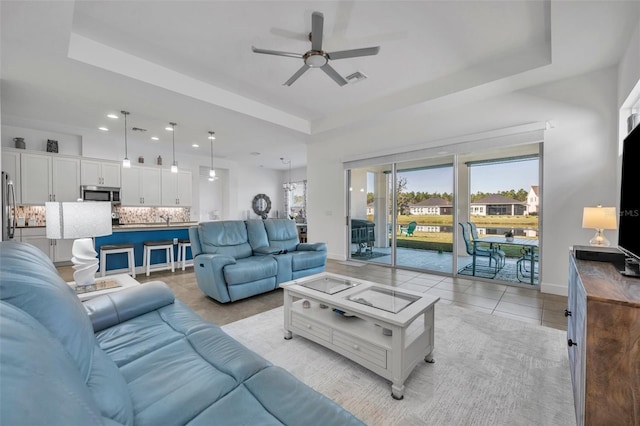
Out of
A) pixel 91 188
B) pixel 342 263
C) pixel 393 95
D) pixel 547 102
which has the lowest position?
pixel 342 263

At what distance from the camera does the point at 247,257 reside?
13.3 feet

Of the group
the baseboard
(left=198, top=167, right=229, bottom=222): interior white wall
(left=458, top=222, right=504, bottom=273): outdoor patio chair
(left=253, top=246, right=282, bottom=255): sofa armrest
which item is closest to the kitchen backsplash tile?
(left=198, top=167, right=229, bottom=222): interior white wall

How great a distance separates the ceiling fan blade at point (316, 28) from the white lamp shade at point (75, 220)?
2327 mm

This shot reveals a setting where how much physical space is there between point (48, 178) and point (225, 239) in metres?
4.68

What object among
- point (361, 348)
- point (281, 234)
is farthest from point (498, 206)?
point (361, 348)

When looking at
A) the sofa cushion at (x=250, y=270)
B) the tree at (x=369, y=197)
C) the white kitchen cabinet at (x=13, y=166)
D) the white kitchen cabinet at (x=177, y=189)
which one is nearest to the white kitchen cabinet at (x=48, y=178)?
the white kitchen cabinet at (x=13, y=166)

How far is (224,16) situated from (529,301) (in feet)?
15.9

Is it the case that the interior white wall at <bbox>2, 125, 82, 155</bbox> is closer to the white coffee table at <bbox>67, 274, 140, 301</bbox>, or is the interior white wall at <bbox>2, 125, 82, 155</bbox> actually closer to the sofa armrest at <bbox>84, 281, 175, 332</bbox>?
the white coffee table at <bbox>67, 274, 140, 301</bbox>

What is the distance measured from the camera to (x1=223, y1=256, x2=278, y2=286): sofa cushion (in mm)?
3258

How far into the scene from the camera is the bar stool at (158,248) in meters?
4.84

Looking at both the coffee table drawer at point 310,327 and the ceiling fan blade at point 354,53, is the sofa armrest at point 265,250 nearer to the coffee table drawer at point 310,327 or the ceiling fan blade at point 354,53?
the coffee table drawer at point 310,327

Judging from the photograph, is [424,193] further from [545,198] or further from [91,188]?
[91,188]

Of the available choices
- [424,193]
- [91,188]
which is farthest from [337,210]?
[91,188]

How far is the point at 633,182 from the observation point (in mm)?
1636
